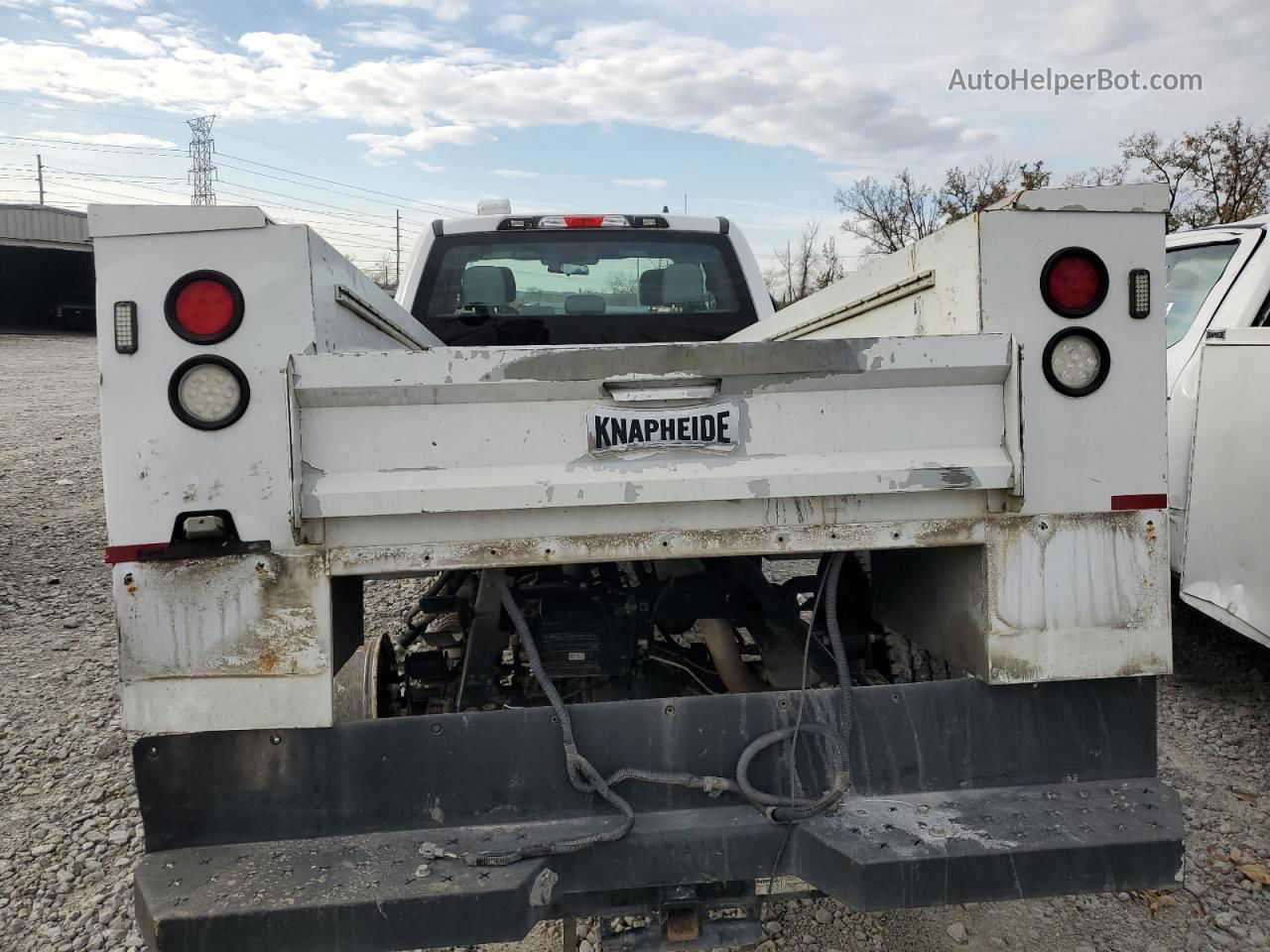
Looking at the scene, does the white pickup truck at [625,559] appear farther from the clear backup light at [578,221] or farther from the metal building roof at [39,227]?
the metal building roof at [39,227]

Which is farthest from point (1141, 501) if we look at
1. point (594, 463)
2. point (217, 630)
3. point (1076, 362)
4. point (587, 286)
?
point (587, 286)

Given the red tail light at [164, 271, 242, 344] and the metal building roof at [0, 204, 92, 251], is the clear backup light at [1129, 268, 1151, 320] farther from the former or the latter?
the metal building roof at [0, 204, 92, 251]

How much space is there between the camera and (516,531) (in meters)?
2.04

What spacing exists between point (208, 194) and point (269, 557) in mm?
55658

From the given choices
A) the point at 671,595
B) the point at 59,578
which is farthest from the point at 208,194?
the point at 671,595

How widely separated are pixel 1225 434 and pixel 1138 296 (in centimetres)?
200

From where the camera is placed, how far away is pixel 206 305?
1.95m

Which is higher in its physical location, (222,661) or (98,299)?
(98,299)

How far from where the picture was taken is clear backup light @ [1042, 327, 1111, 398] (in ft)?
6.88

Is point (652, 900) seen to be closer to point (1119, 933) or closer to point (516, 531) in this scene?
point (516, 531)

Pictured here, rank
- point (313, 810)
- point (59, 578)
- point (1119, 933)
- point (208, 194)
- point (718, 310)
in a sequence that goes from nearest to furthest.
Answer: point (313, 810)
point (1119, 933)
point (718, 310)
point (59, 578)
point (208, 194)

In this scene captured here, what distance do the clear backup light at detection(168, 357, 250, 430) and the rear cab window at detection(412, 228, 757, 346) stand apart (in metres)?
2.54

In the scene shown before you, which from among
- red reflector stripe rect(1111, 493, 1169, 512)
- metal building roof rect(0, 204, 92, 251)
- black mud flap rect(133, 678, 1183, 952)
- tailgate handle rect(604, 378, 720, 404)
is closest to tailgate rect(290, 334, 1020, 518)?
tailgate handle rect(604, 378, 720, 404)

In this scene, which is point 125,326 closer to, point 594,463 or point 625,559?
point 594,463
